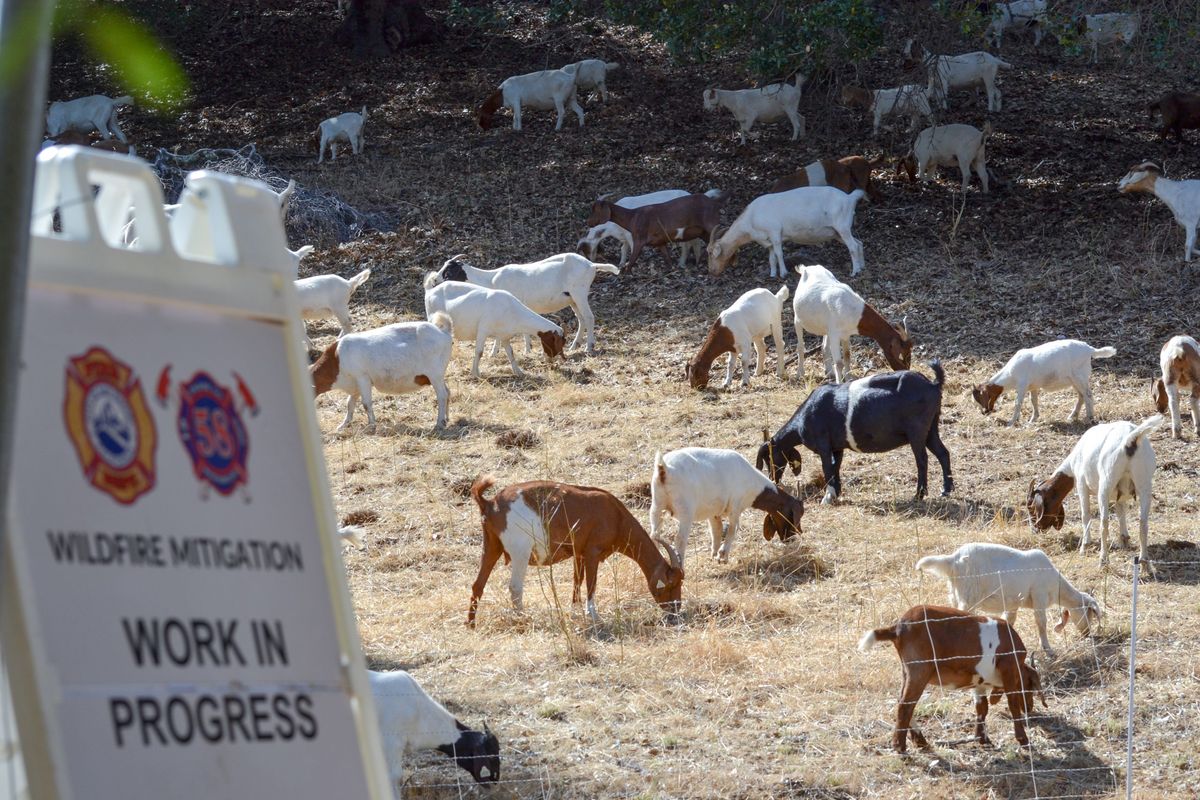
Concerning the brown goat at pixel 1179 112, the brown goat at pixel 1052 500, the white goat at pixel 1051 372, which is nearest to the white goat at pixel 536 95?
the brown goat at pixel 1179 112

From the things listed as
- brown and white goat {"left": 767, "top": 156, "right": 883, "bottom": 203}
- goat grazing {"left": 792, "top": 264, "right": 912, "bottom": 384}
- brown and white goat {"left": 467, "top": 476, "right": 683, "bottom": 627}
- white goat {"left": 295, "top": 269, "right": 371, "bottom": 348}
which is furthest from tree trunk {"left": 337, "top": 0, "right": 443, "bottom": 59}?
brown and white goat {"left": 467, "top": 476, "right": 683, "bottom": 627}

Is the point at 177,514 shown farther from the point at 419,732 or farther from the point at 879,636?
the point at 879,636

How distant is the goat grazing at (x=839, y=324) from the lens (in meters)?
15.3

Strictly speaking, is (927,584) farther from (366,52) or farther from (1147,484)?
(366,52)

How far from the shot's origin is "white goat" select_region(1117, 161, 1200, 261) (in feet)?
60.6

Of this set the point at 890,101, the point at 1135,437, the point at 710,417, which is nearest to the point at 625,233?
the point at 710,417

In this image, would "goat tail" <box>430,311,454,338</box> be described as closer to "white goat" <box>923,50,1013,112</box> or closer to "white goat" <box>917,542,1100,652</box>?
"white goat" <box>917,542,1100,652</box>

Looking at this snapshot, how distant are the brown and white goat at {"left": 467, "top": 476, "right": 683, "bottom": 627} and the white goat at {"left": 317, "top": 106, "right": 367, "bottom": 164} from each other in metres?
17.5

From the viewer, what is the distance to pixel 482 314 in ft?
52.5

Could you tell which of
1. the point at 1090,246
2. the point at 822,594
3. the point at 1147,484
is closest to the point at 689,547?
the point at 822,594

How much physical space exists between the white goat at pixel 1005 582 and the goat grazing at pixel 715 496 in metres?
2.23

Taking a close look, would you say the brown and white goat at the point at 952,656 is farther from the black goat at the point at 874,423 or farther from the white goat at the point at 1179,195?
the white goat at the point at 1179,195

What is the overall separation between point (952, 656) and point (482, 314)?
970 cm

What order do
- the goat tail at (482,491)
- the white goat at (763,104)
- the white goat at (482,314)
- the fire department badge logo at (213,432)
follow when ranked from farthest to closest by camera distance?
the white goat at (763,104) → the white goat at (482,314) → the goat tail at (482,491) → the fire department badge logo at (213,432)
